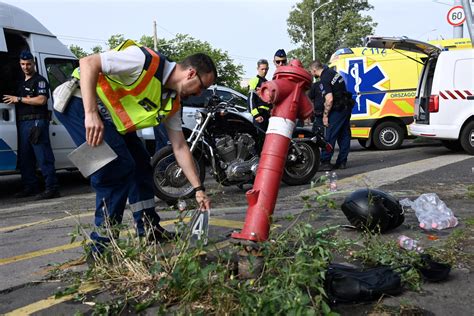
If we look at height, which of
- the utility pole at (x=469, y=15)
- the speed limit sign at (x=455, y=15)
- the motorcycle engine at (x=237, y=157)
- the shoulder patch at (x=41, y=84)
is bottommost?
the motorcycle engine at (x=237, y=157)

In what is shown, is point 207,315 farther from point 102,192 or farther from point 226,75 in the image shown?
point 226,75

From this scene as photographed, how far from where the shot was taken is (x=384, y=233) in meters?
3.59

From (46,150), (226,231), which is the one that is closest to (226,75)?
(46,150)

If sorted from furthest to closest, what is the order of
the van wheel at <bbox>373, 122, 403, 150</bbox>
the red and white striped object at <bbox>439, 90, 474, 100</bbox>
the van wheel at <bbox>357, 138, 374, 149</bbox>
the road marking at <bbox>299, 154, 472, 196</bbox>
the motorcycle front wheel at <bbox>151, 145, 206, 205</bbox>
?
the van wheel at <bbox>357, 138, 374, 149</bbox>
the van wheel at <bbox>373, 122, 403, 150</bbox>
the red and white striped object at <bbox>439, 90, 474, 100</bbox>
the road marking at <bbox>299, 154, 472, 196</bbox>
the motorcycle front wheel at <bbox>151, 145, 206, 205</bbox>

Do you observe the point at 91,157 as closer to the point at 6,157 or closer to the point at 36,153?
the point at 36,153

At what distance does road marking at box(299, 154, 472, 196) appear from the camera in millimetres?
6090

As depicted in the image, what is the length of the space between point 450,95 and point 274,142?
7692 mm

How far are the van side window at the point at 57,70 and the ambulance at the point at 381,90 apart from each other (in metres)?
6.30

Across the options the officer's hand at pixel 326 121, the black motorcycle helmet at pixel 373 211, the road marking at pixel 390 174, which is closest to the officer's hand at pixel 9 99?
the road marking at pixel 390 174

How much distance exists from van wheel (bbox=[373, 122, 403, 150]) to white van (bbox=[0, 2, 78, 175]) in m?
6.91

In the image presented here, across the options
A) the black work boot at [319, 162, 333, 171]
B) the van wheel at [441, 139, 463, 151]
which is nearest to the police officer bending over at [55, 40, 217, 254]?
the black work boot at [319, 162, 333, 171]

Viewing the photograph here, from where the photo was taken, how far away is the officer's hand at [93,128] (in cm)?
270

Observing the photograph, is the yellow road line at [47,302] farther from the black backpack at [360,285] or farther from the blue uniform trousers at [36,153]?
the blue uniform trousers at [36,153]

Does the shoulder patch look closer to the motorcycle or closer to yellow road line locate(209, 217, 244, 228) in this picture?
the motorcycle
